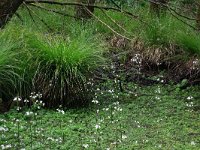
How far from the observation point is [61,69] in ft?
18.0

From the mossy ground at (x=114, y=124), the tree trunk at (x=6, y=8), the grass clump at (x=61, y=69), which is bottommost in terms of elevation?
the mossy ground at (x=114, y=124)

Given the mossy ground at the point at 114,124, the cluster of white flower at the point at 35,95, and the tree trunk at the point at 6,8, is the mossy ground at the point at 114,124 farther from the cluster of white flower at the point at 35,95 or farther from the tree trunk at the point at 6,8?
the tree trunk at the point at 6,8

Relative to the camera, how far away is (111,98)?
5.97 m

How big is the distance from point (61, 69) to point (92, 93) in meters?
0.62

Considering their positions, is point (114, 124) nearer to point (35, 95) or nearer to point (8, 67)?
point (35, 95)

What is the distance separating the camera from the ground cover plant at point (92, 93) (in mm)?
4531

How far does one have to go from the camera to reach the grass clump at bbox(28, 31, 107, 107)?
543 centimetres

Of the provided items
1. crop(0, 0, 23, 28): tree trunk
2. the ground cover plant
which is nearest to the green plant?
the ground cover plant

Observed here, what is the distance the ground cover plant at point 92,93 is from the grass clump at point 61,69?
0.01 metres

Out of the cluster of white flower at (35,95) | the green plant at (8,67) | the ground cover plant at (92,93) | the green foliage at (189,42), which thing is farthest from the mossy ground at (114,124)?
the green foliage at (189,42)

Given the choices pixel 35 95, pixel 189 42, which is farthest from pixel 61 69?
pixel 189 42

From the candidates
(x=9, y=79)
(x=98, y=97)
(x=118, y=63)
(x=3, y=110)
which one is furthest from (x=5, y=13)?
(x=118, y=63)

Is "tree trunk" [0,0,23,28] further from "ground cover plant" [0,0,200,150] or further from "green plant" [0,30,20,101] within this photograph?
"green plant" [0,30,20,101]

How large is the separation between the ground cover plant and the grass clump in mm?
11
